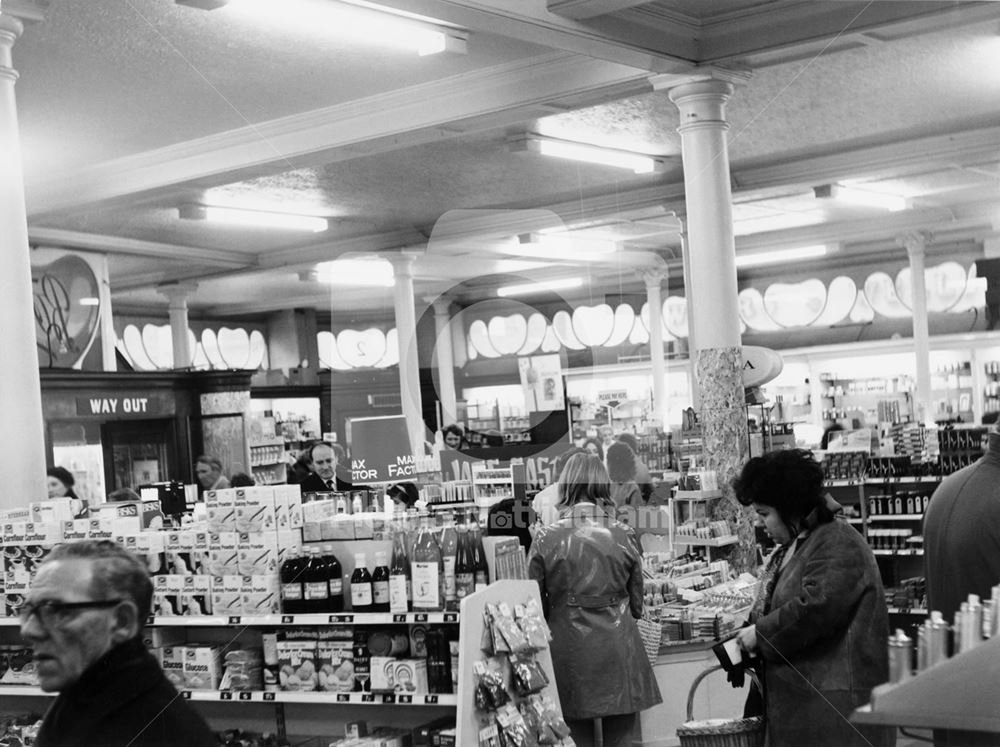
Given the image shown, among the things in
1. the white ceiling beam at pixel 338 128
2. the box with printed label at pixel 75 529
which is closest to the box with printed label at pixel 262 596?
the box with printed label at pixel 75 529

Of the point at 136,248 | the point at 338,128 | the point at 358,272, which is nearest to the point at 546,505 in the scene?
the point at 338,128

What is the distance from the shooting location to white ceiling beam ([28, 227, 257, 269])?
12234 millimetres

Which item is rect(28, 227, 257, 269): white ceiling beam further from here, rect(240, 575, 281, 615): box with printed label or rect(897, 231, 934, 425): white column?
rect(240, 575, 281, 615): box with printed label

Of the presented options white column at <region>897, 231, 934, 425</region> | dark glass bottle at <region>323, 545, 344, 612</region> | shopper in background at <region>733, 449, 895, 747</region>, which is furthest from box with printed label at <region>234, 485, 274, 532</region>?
white column at <region>897, 231, 934, 425</region>

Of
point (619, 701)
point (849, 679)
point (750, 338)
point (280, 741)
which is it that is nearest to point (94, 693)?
point (849, 679)

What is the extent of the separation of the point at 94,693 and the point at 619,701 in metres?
3.15

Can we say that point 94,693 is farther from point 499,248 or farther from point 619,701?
point 499,248

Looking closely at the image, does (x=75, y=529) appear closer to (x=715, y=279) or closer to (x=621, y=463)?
(x=621, y=463)

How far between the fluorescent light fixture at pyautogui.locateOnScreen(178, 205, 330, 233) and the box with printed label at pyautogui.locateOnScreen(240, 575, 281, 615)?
7.29m

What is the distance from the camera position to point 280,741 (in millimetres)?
4684

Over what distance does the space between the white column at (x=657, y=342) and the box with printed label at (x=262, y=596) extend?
1141 centimetres

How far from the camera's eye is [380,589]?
4344 millimetres

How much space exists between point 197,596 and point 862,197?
10.4 metres

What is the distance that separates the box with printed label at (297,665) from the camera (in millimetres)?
4492
